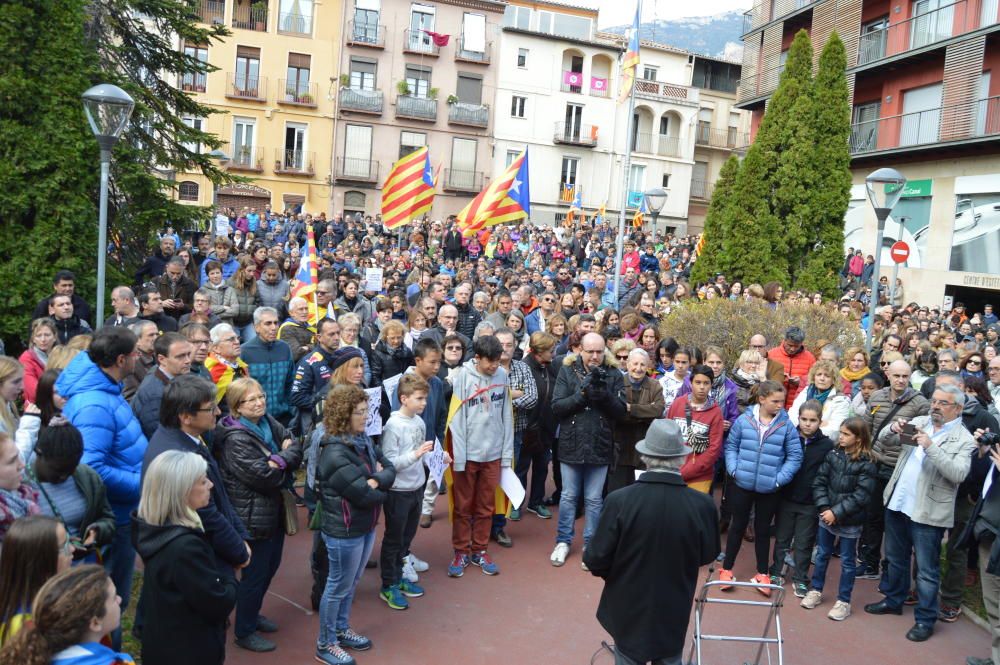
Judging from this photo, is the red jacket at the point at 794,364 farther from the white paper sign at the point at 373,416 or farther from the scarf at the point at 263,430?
the scarf at the point at 263,430

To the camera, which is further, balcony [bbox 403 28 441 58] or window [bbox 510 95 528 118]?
window [bbox 510 95 528 118]

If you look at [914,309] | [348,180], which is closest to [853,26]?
[914,309]

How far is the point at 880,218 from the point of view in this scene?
435 inches

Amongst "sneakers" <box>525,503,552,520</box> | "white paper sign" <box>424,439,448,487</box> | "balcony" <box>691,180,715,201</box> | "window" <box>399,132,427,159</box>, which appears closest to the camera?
"white paper sign" <box>424,439,448,487</box>

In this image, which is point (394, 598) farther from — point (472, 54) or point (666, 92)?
point (666, 92)

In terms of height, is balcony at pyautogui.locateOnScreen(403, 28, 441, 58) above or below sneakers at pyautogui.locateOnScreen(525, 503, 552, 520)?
above

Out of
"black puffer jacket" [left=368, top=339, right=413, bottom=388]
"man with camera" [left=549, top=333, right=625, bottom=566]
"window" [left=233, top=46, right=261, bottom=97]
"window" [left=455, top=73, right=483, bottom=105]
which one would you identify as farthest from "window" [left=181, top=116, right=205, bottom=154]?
"window" [left=455, top=73, right=483, bottom=105]

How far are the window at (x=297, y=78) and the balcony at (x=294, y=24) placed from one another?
3.52 feet

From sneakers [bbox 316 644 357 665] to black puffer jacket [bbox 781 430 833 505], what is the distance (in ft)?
12.7

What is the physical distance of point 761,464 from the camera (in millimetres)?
6891

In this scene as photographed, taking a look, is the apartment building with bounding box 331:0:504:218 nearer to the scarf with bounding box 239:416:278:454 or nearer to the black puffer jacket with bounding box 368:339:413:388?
the black puffer jacket with bounding box 368:339:413:388

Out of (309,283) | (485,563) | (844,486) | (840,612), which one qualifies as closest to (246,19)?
(309,283)

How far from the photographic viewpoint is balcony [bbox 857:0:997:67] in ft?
80.8

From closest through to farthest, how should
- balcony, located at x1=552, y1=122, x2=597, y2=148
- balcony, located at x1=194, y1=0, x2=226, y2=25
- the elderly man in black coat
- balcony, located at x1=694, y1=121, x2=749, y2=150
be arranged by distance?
1. the elderly man in black coat
2. balcony, located at x1=194, y1=0, x2=226, y2=25
3. balcony, located at x1=552, y1=122, x2=597, y2=148
4. balcony, located at x1=694, y1=121, x2=749, y2=150
